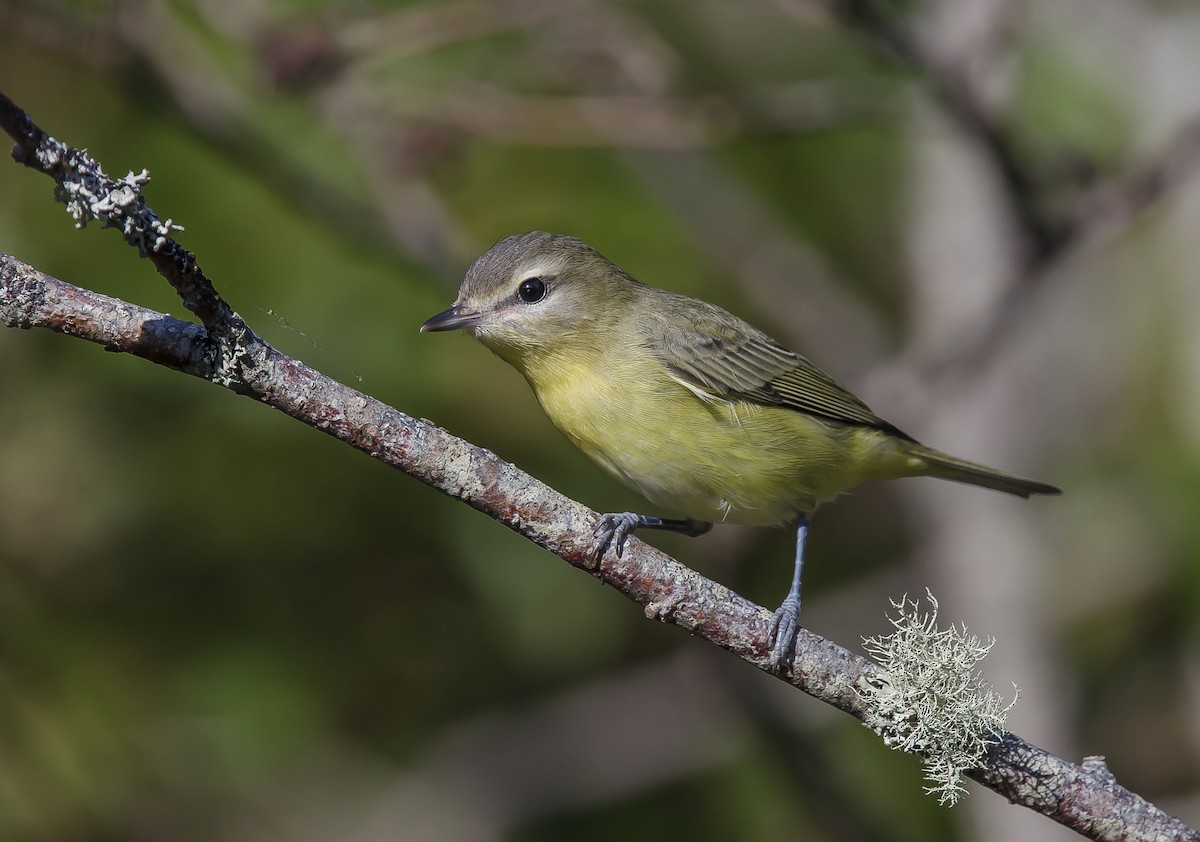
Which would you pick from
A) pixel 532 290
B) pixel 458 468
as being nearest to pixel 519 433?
pixel 532 290

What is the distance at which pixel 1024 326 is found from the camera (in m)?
6.48

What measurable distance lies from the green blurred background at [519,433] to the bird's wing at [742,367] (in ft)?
1.67

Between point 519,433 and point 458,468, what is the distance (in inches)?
110

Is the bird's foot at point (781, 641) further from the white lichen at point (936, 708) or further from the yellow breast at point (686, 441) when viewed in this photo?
the yellow breast at point (686, 441)

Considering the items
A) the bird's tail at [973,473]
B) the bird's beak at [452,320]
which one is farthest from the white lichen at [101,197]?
the bird's tail at [973,473]

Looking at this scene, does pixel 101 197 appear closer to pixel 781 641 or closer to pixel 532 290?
pixel 781 641

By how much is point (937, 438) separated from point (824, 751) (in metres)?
1.90

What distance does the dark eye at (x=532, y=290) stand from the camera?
4598 millimetres

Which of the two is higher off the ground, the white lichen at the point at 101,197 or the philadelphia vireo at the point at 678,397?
the philadelphia vireo at the point at 678,397

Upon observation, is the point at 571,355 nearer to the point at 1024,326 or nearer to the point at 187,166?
the point at 187,166

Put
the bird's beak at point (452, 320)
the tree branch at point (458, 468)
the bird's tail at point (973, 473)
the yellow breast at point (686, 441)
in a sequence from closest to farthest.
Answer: the tree branch at point (458, 468) < the yellow breast at point (686, 441) < the bird's beak at point (452, 320) < the bird's tail at point (973, 473)

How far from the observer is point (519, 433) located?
554 cm

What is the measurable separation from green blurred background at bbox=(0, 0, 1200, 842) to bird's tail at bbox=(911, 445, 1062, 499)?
50cm

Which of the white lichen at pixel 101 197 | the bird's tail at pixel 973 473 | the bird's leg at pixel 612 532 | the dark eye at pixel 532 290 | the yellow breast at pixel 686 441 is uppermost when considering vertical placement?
the bird's tail at pixel 973 473
